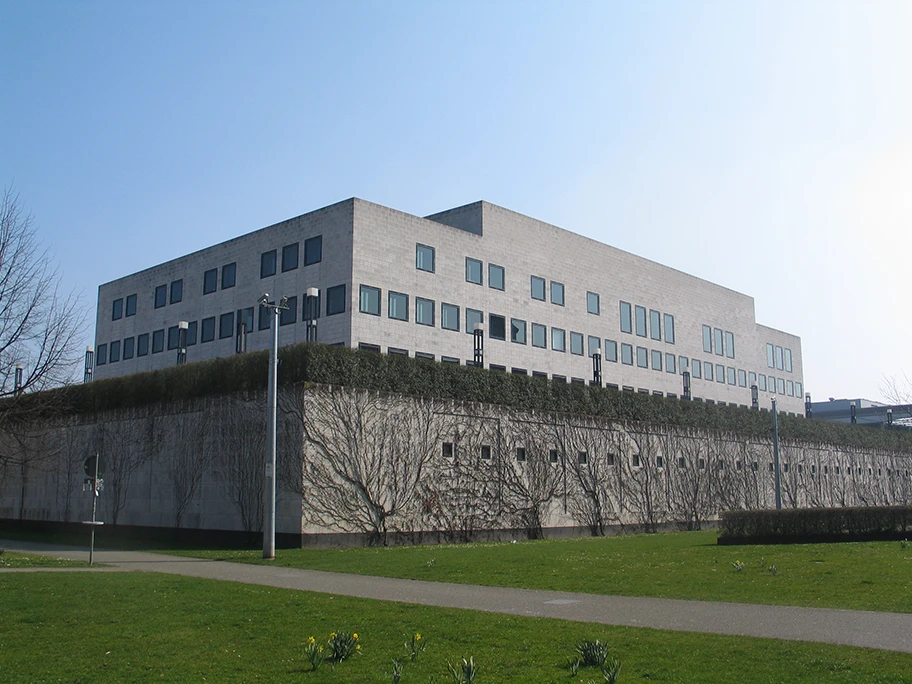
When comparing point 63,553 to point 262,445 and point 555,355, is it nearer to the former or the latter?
point 262,445

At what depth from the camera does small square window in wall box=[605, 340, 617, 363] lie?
57.6 meters

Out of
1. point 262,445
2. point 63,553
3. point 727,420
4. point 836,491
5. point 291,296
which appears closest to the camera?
point 63,553

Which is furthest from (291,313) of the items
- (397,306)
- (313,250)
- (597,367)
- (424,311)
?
(597,367)

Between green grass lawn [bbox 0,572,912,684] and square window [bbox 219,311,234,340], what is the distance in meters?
34.4

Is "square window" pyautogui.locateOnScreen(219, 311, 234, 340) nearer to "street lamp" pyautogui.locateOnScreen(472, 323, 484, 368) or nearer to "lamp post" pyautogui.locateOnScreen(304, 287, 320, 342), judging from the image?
"lamp post" pyautogui.locateOnScreen(304, 287, 320, 342)

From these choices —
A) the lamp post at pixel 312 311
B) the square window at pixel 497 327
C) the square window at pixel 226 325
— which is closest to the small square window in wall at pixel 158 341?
the square window at pixel 226 325

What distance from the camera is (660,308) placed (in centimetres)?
6350

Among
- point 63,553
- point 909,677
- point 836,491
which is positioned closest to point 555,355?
point 836,491

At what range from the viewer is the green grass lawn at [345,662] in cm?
918

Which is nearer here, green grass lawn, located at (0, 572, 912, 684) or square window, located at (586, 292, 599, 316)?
green grass lawn, located at (0, 572, 912, 684)

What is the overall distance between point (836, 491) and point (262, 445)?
44064 millimetres

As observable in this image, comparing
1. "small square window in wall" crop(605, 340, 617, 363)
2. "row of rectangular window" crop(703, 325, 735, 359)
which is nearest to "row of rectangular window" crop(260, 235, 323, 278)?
"small square window in wall" crop(605, 340, 617, 363)

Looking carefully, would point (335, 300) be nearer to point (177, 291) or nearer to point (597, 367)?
point (177, 291)

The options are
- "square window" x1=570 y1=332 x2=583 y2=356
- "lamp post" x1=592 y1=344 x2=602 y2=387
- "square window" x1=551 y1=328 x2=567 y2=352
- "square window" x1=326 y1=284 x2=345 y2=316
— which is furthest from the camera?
"square window" x1=570 y1=332 x2=583 y2=356
